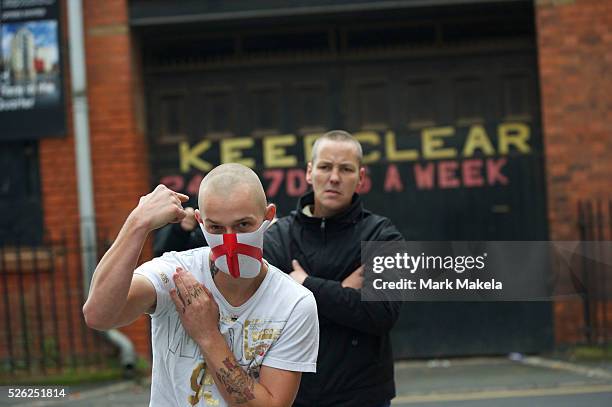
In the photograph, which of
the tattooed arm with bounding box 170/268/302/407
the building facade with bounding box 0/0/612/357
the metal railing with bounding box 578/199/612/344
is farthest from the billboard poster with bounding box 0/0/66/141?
the tattooed arm with bounding box 170/268/302/407

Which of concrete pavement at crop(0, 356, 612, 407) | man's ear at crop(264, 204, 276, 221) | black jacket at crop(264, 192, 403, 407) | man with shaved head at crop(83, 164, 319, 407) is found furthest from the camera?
concrete pavement at crop(0, 356, 612, 407)

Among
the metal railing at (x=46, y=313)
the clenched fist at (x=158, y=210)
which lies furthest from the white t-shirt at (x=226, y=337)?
the metal railing at (x=46, y=313)

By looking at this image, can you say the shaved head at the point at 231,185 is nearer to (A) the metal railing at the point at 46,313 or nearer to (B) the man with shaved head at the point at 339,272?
(B) the man with shaved head at the point at 339,272

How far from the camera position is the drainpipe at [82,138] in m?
10.4

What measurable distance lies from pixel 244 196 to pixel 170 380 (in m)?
0.58

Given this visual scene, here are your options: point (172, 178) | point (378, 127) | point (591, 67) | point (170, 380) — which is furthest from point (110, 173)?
point (170, 380)

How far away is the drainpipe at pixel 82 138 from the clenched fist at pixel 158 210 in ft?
25.2

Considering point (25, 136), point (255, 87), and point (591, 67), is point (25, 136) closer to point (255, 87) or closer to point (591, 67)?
point (255, 87)

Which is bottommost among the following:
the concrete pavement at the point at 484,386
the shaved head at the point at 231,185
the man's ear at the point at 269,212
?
the concrete pavement at the point at 484,386

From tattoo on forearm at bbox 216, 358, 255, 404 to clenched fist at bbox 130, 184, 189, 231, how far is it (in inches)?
16.7

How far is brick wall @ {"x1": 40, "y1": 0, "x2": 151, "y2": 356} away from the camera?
10539 millimetres

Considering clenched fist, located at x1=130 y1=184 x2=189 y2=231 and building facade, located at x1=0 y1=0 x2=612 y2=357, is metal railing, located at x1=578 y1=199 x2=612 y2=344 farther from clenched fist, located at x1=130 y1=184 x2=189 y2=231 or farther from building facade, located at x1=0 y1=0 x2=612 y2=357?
clenched fist, located at x1=130 y1=184 x2=189 y2=231

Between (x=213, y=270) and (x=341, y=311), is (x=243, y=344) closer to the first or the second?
(x=213, y=270)

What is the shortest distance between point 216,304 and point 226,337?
0.33 feet
